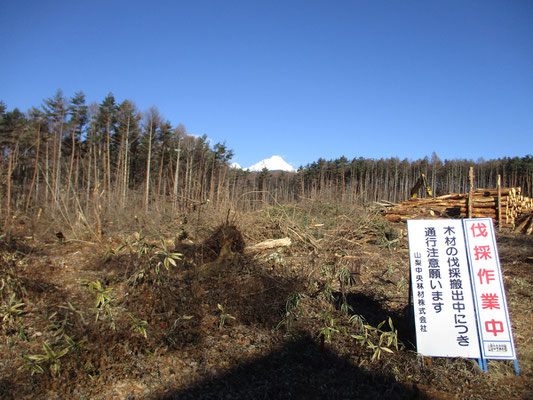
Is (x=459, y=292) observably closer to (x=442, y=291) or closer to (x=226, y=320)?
(x=442, y=291)

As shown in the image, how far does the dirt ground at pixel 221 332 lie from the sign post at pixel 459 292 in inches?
7.3

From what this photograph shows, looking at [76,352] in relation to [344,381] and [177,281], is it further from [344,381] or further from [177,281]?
[344,381]

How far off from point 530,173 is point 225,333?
4337 centimetres

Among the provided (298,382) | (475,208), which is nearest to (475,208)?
(475,208)

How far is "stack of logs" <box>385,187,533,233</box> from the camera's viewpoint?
10.5 metres

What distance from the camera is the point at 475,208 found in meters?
11.2

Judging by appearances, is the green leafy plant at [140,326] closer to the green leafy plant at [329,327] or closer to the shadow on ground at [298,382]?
the shadow on ground at [298,382]

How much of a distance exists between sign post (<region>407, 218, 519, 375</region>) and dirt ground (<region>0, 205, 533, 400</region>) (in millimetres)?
187

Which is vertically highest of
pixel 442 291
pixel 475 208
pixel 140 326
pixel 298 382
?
pixel 475 208

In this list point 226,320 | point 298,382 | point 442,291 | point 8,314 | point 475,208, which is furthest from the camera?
point 475,208

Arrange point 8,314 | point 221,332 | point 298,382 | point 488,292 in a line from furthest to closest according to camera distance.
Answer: point 221,332 < point 8,314 < point 488,292 < point 298,382

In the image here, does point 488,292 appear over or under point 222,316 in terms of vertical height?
over

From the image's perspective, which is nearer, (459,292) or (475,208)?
(459,292)

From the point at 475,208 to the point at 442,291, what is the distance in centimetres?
989
